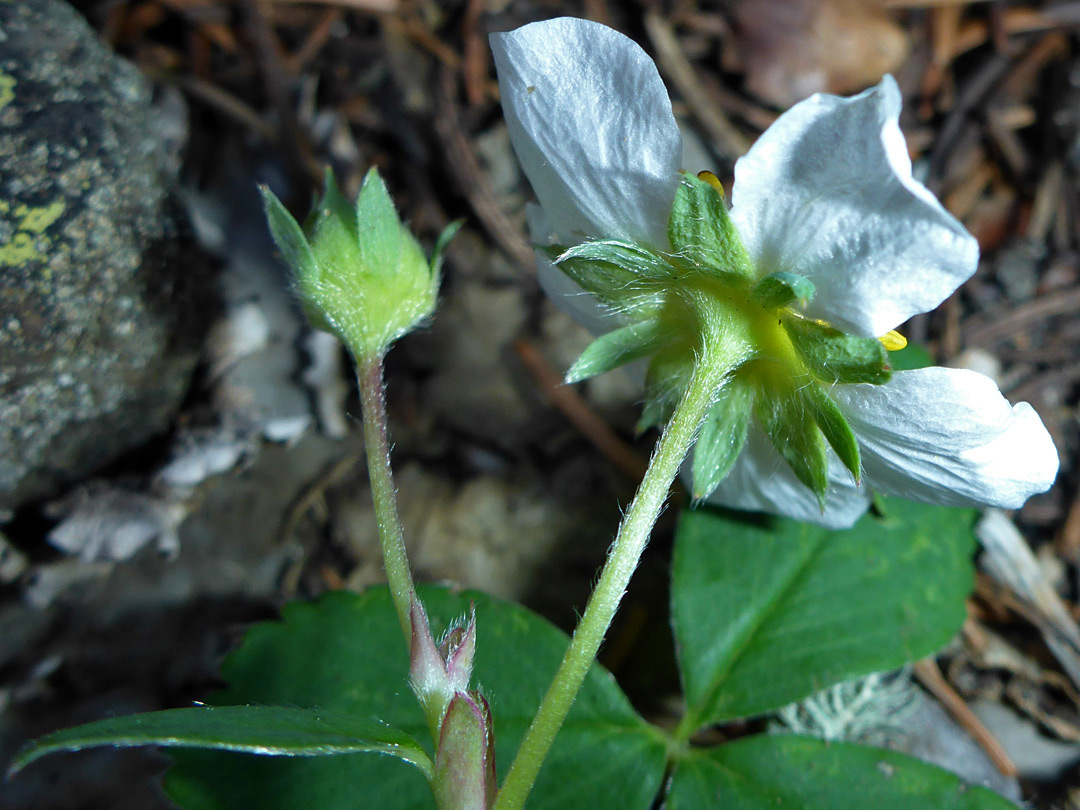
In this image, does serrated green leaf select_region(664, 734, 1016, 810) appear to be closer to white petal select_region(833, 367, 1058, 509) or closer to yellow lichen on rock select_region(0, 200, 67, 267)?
white petal select_region(833, 367, 1058, 509)

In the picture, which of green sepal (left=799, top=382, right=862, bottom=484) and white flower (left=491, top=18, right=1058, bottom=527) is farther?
green sepal (left=799, top=382, right=862, bottom=484)

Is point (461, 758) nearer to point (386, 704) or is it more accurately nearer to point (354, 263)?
point (386, 704)

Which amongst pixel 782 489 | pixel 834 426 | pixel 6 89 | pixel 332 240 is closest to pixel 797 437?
pixel 834 426

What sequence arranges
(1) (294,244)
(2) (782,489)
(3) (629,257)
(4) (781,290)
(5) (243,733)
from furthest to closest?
1. (2) (782,489)
2. (1) (294,244)
3. (3) (629,257)
4. (4) (781,290)
5. (5) (243,733)

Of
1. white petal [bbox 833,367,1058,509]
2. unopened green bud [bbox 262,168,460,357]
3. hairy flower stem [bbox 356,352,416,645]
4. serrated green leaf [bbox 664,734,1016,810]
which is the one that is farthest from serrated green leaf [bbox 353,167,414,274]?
serrated green leaf [bbox 664,734,1016,810]

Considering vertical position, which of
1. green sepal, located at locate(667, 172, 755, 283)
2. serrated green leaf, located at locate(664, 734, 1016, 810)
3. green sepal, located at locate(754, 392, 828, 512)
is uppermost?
green sepal, located at locate(667, 172, 755, 283)

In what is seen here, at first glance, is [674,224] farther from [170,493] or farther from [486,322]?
[170,493]

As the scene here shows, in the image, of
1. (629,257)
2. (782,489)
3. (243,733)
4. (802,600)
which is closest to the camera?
(243,733)
